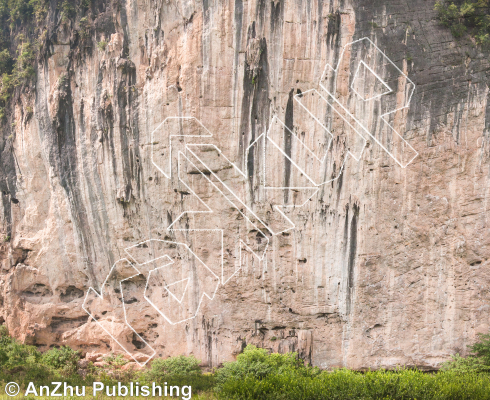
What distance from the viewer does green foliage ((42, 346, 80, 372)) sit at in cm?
1333

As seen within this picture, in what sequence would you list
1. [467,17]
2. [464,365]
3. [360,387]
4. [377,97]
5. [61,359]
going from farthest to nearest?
[61,359] < [467,17] < [377,97] < [464,365] < [360,387]

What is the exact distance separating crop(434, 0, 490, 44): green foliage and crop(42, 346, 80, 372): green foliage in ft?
41.8

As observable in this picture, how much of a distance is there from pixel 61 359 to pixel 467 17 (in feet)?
44.4

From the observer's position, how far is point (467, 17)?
1252 cm

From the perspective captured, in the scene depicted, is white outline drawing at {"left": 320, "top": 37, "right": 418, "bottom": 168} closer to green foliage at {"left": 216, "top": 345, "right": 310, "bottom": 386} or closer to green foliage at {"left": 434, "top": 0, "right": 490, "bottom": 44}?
green foliage at {"left": 434, "top": 0, "right": 490, "bottom": 44}

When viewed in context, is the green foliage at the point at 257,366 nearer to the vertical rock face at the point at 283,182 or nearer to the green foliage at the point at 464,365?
the vertical rock face at the point at 283,182

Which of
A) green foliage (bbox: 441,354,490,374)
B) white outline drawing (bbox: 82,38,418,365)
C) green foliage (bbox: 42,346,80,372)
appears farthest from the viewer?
green foliage (bbox: 42,346,80,372)

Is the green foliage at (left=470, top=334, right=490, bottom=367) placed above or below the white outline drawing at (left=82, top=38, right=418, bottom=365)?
below

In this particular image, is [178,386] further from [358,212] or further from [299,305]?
[358,212]

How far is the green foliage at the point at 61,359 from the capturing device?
43.7 ft

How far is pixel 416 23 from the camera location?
1230 cm

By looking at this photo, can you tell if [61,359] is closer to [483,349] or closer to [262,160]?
[262,160]

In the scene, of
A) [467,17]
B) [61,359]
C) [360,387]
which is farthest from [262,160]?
[61,359]

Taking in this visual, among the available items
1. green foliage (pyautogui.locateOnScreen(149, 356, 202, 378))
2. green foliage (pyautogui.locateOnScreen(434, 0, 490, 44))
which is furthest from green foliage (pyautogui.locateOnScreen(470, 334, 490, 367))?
green foliage (pyautogui.locateOnScreen(434, 0, 490, 44))
